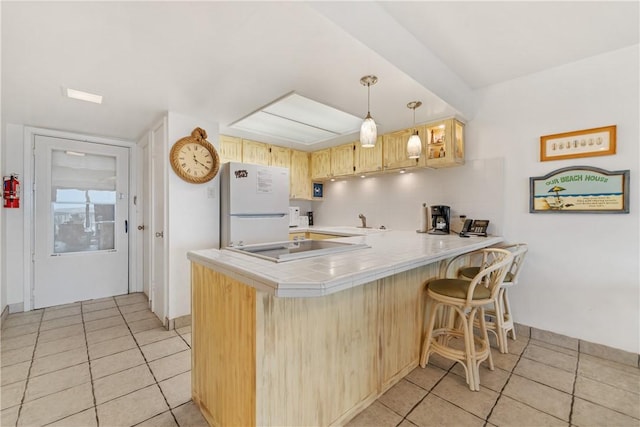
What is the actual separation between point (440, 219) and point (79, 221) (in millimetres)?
4557

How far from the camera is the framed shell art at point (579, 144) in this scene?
2.16m

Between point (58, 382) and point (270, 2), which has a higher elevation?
point (270, 2)

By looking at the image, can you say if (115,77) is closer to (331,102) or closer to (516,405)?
(331,102)

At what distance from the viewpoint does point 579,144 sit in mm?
2281

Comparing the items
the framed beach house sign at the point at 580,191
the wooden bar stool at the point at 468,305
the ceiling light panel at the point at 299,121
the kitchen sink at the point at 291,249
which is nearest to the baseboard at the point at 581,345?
the wooden bar stool at the point at 468,305

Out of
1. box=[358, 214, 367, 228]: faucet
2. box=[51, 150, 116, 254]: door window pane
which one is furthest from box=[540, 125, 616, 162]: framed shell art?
box=[51, 150, 116, 254]: door window pane

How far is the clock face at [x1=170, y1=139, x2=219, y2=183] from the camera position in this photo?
2.75m

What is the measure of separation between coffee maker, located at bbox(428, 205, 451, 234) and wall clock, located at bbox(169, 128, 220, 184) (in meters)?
2.49

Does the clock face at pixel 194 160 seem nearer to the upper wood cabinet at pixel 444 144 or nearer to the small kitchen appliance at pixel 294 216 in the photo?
the small kitchen appliance at pixel 294 216

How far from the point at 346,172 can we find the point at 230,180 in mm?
1743

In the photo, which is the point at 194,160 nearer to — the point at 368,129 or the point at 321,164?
the point at 368,129

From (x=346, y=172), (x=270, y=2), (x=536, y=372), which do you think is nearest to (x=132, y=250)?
(x=346, y=172)

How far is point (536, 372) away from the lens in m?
2.01

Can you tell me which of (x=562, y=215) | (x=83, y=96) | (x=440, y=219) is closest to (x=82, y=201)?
(x=83, y=96)
